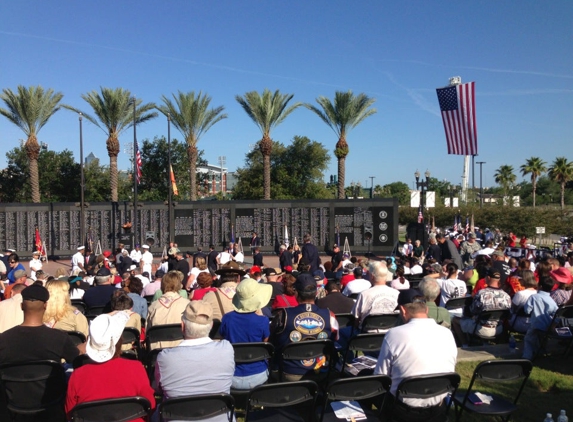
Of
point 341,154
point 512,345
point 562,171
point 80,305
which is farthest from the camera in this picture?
point 562,171

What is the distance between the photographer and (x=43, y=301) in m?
4.52

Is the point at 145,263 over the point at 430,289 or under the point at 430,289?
under

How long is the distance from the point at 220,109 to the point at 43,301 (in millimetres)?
28154

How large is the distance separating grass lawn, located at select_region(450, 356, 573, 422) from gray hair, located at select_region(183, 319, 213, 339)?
2.90 m

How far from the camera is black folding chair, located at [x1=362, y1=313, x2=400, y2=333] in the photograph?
636cm

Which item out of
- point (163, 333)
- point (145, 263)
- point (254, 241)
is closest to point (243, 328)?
point (163, 333)

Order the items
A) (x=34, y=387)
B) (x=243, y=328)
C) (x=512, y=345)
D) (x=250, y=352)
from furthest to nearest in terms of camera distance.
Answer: (x=512, y=345), (x=243, y=328), (x=250, y=352), (x=34, y=387)

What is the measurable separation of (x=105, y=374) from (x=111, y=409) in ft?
0.87

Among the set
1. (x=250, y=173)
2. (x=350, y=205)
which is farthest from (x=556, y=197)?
(x=350, y=205)

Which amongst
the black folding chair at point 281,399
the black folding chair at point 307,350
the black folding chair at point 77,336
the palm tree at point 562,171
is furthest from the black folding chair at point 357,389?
the palm tree at point 562,171

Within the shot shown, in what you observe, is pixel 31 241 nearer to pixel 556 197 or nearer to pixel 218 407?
pixel 218 407

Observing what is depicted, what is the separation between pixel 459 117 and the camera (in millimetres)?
18516

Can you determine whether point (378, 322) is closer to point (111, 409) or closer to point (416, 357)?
point (416, 357)

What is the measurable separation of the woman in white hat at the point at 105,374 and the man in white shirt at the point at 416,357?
6.75 feet
